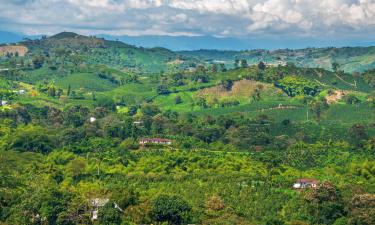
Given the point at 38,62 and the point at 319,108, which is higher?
the point at 38,62

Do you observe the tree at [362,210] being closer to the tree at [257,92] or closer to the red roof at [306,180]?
the red roof at [306,180]

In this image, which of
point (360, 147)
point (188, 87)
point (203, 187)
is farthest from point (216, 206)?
point (188, 87)

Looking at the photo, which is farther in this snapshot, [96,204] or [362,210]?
[96,204]

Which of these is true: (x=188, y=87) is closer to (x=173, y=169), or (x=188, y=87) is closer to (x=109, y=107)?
(x=109, y=107)

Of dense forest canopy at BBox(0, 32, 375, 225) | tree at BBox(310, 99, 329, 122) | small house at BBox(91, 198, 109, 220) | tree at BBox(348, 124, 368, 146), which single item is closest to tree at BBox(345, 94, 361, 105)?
dense forest canopy at BBox(0, 32, 375, 225)

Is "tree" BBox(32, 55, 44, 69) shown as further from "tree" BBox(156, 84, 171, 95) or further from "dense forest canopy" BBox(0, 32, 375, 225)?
"tree" BBox(156, 84, 171, 95)

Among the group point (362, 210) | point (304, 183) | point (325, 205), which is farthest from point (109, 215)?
point (304, 183)

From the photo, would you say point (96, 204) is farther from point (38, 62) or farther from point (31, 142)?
point (38, 62)
